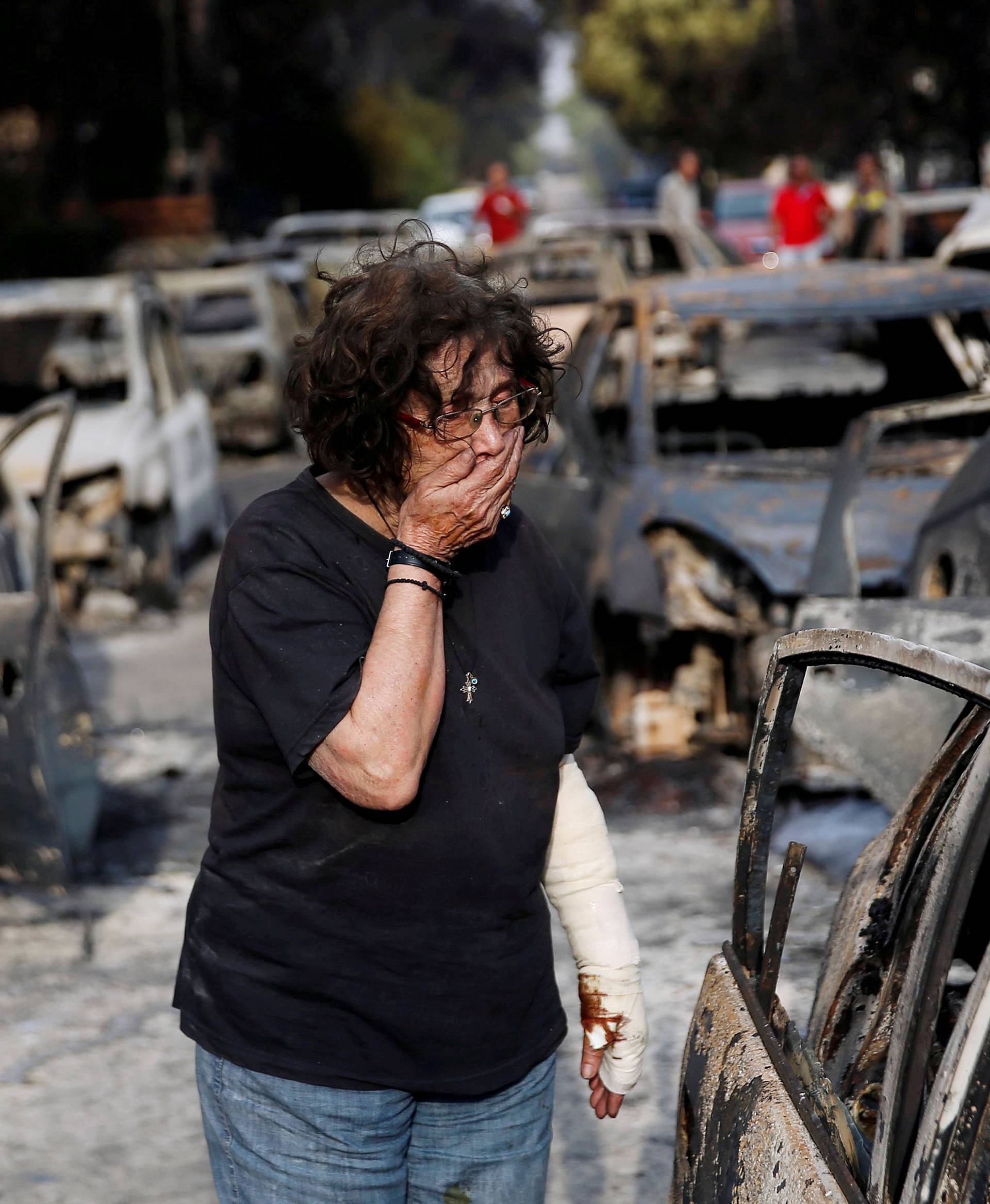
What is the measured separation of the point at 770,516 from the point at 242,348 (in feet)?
28.0

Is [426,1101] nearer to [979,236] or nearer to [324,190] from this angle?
[979,236]

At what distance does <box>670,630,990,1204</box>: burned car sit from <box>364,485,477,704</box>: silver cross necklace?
0.38m

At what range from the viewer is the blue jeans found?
74.4 inches

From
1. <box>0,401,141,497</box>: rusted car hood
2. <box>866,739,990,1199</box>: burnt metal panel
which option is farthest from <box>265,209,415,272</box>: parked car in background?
<box>866,739,990,1199</box>: burnt metal panel

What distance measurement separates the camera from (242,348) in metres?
13.1

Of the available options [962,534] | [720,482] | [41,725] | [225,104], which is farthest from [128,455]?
[225,104]

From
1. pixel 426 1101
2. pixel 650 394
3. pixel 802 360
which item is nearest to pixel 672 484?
pixel 650 394

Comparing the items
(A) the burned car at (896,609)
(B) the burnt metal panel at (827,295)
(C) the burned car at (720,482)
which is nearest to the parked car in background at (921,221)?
(C) the burned car at (720,482)

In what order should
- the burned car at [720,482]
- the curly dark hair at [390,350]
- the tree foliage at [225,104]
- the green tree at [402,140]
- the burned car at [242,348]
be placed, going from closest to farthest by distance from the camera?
1. the curly dark hair at [390,350]
2. the burned car at [720,482]
3. the burned car at [242,348]
4. the tree foliage at [225,104]
5. the green tree at [402,140]

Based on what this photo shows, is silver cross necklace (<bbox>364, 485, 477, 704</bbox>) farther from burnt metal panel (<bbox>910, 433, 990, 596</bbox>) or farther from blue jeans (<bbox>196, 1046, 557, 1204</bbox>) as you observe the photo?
burnt metal panel (<bbox>910, 433, 990, 596</bbox>)

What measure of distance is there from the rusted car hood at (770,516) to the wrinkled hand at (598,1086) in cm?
300

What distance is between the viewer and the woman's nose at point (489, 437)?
1.89 metres

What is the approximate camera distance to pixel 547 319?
2166mm

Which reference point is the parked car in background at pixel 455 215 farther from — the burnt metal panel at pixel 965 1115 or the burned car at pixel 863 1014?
the burnt metal panel at pixel 965 1115
